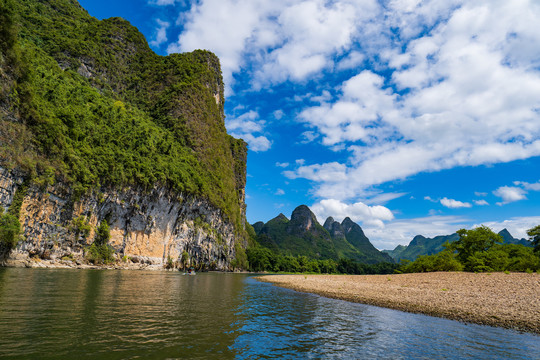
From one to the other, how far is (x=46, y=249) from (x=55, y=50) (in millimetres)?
71627

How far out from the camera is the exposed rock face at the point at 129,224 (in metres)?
41.2

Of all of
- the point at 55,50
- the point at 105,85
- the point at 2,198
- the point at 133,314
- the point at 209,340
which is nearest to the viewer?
the point at 209,340

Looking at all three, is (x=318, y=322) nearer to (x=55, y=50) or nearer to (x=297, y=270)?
(x=55, y=50)

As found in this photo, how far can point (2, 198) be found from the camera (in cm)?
3506

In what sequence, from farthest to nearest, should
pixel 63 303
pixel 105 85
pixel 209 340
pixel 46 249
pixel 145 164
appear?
pixel 105 85
pixel 145 164
pixel 46 249
pixel 63 303
pixel 209 340

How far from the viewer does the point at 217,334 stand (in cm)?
1066

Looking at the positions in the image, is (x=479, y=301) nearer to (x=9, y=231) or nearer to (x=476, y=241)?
(x=476, y=241)

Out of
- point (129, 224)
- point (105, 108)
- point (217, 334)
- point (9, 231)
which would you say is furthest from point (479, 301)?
point (105, 108)

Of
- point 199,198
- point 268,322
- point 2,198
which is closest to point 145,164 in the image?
point 199,198

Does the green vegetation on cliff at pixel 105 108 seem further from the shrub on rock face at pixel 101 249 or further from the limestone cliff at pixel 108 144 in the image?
the shrub on rock face at pixel 101 249

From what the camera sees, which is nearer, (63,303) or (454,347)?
(454,347)

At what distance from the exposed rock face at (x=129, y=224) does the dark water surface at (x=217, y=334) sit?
106 feet

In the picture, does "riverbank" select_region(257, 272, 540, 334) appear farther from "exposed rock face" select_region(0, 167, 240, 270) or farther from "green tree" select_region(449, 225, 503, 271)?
"exposed rock face" select_region(0, 167, 240, 270)

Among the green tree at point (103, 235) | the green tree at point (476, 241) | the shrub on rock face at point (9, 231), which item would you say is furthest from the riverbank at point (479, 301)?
the green tree at point (103, 235)
